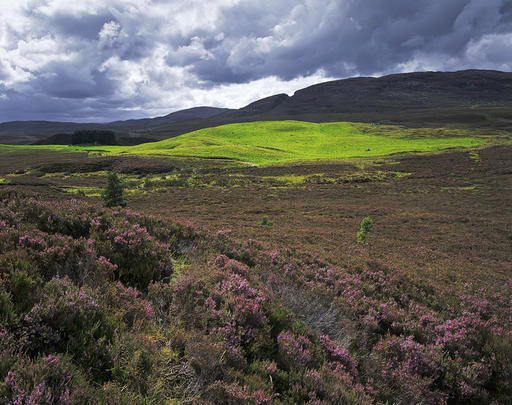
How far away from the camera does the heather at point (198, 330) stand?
107 inches

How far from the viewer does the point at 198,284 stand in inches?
178

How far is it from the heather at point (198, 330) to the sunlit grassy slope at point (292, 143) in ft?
239

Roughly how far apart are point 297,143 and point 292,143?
77.2 inches

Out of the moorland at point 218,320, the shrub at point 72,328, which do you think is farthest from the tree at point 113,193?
the shrub at point 72,328

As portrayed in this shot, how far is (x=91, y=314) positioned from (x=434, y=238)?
2218 centimetres

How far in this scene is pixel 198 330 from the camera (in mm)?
3643

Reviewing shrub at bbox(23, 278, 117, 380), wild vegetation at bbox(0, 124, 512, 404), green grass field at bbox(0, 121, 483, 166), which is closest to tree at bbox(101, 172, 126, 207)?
wild vegetation at bbox(0, 124, 512, 404)

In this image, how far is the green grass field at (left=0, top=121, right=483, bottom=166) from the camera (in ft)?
281

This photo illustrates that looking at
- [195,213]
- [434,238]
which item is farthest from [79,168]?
[434,238]

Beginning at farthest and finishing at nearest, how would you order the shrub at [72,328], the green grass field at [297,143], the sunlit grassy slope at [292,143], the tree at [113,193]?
the sunlit grassy slope at [292,143] → the green grass field at [297,143] → the tree at [113,193] → the shrub at [72,328]

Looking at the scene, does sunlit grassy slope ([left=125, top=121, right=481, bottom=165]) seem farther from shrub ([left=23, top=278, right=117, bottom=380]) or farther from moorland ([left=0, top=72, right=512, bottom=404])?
shrub ([left=23, top=278, right=117, bottom=380])

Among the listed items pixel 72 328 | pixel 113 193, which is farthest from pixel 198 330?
pixel 113 193

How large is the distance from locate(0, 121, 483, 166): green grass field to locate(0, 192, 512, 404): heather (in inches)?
2804

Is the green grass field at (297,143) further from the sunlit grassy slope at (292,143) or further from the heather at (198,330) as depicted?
the heather at (198,330)
